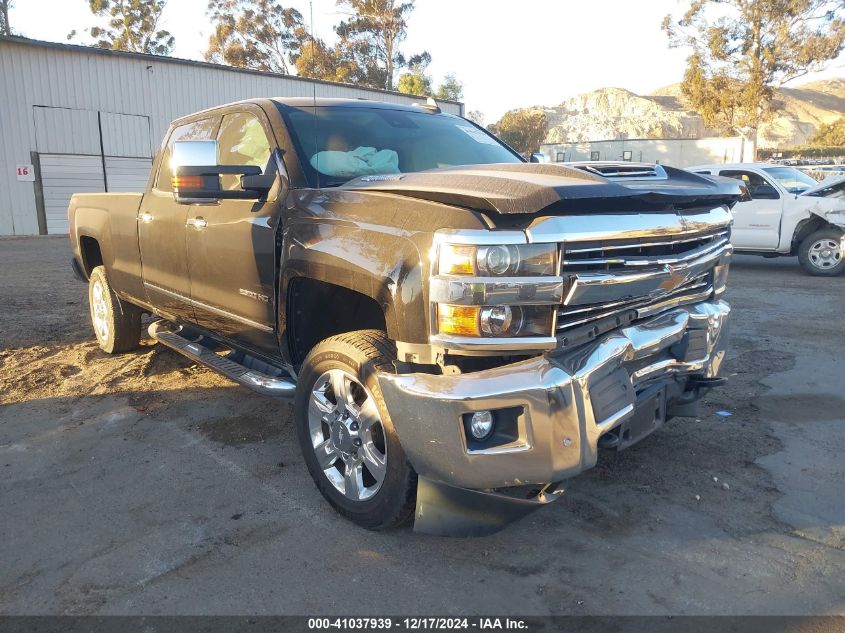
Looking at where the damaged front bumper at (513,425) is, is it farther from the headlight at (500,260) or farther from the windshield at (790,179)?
the windshield at (790,179)

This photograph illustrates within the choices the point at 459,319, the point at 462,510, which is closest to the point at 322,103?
the point at 459,319

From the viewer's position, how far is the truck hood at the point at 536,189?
2.46 meters

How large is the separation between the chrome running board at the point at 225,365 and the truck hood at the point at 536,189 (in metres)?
1.12

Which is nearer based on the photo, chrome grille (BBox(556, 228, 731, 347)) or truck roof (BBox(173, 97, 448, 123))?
chrome grille (BBox(556, 228, 731, 347))

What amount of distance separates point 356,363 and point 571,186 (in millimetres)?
1114

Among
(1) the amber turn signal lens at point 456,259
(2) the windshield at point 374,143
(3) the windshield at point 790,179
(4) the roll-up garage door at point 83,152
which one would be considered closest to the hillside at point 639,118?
(4) the roll-up garage door at point 83,152

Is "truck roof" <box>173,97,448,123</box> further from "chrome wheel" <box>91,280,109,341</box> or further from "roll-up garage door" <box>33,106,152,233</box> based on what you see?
"roll-up garage door" <box>33,106,152,233</box>

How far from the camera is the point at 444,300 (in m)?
2.50

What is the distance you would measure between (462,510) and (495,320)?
76cm

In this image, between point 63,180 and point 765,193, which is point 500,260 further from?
point 63,180

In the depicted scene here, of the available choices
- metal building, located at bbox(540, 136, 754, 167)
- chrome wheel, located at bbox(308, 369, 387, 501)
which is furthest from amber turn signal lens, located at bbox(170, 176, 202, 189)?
metal building, located at bbox(540, 136, 754, 167)

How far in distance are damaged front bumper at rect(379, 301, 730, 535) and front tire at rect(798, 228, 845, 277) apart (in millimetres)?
9128

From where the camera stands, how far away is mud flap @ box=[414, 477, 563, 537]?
8.67 feet

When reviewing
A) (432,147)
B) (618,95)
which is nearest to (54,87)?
(432,147)
